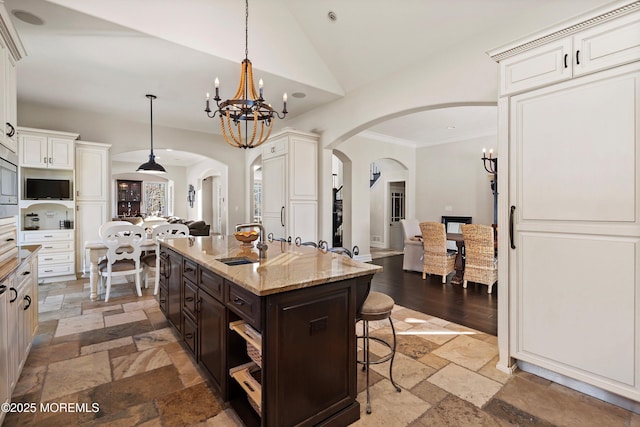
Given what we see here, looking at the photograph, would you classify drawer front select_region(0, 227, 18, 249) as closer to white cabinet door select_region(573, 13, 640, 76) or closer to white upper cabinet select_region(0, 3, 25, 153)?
white upper cabinet select_region(0, 3, 25, 153)

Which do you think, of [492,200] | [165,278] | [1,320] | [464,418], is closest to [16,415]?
[1,320]

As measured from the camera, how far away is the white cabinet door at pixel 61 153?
4746 mm

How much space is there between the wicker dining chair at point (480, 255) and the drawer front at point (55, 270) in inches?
250

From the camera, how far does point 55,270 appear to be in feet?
15.8

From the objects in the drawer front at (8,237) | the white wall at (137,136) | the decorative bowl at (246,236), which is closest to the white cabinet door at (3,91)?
the drawer front at (8,237)

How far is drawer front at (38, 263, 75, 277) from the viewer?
4.72 meters

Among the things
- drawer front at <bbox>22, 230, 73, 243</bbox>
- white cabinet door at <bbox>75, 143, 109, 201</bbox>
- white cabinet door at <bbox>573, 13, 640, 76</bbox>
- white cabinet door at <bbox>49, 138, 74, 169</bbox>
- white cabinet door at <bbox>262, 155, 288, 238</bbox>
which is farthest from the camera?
white cabinet door at <bbox>75, 143, 109, 201</bbox>

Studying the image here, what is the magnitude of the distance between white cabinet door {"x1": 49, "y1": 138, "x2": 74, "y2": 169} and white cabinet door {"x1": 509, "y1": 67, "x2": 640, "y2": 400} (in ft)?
19.9

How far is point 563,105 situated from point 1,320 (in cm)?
355

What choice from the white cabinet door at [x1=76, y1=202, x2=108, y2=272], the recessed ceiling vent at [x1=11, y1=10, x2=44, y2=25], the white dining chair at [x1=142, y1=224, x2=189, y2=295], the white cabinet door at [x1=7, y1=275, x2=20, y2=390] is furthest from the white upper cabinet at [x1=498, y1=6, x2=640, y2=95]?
the white cabinet door at [x1=76, y1=202, x2=108, y2=272]

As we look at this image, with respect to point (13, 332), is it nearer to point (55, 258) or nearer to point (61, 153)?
point (55, 258)

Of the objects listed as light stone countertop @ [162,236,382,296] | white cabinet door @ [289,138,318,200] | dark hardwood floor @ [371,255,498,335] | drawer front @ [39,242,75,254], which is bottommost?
dark hardwood floor @ [371,255,498,335]

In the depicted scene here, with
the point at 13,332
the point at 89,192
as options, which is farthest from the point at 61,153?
the point at 13,332

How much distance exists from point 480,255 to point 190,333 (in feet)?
13.5
